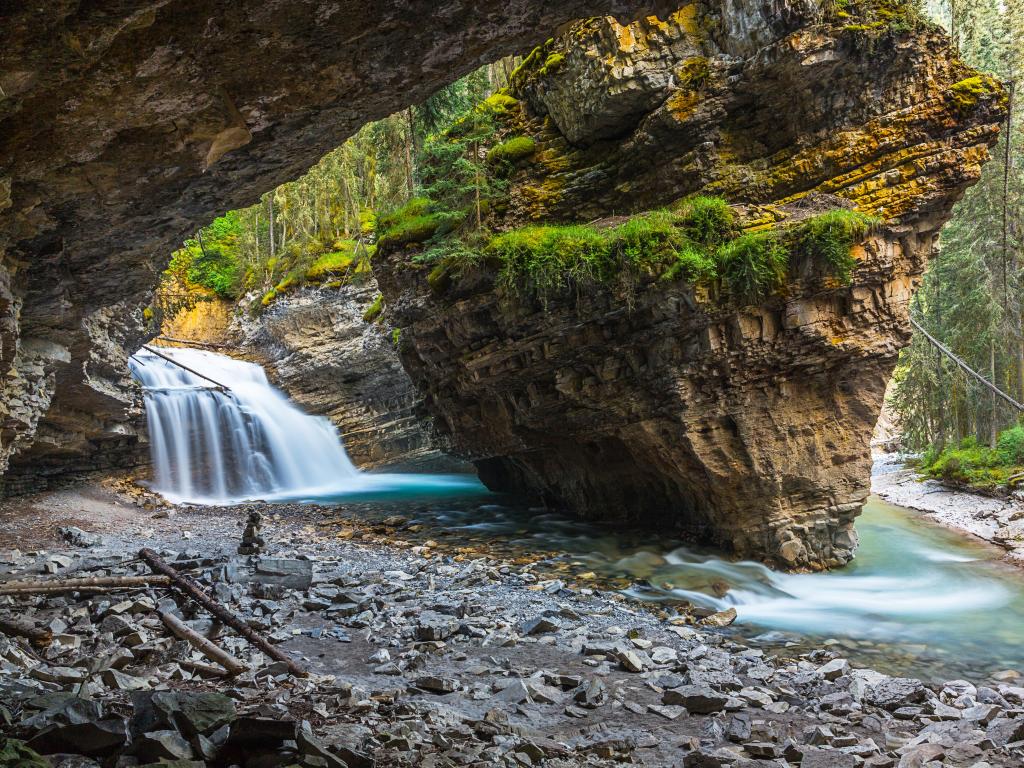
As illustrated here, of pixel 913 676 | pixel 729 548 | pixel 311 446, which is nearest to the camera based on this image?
pixel 913 676

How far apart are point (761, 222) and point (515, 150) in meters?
5.70

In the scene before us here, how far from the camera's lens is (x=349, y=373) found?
2605cm

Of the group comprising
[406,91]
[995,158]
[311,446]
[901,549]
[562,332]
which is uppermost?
[995,158]

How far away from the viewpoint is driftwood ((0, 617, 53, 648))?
565cm

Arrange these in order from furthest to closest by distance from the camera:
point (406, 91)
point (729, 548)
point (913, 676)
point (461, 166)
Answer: point (461, 166)
point (729, 548)
point (913, 676)
point (406, 91)

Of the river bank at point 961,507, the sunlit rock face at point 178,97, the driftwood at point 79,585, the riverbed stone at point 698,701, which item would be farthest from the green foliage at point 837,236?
the driftwood at point 79,585

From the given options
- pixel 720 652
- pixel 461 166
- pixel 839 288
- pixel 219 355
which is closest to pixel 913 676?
pixel 720 652

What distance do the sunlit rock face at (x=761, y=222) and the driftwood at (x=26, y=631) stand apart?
9172 mm

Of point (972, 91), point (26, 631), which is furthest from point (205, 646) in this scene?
point (972, 91)

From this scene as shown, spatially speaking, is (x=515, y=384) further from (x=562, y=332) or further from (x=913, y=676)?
(x=913, y=676)

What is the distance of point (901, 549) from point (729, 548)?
197 inches

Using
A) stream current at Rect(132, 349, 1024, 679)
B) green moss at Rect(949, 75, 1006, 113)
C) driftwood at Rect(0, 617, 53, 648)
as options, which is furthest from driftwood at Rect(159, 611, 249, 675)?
green moss at Rect(949, 75, 1006, 113)

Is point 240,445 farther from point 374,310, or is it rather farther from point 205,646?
point 205,646

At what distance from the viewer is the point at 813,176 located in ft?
38.0
